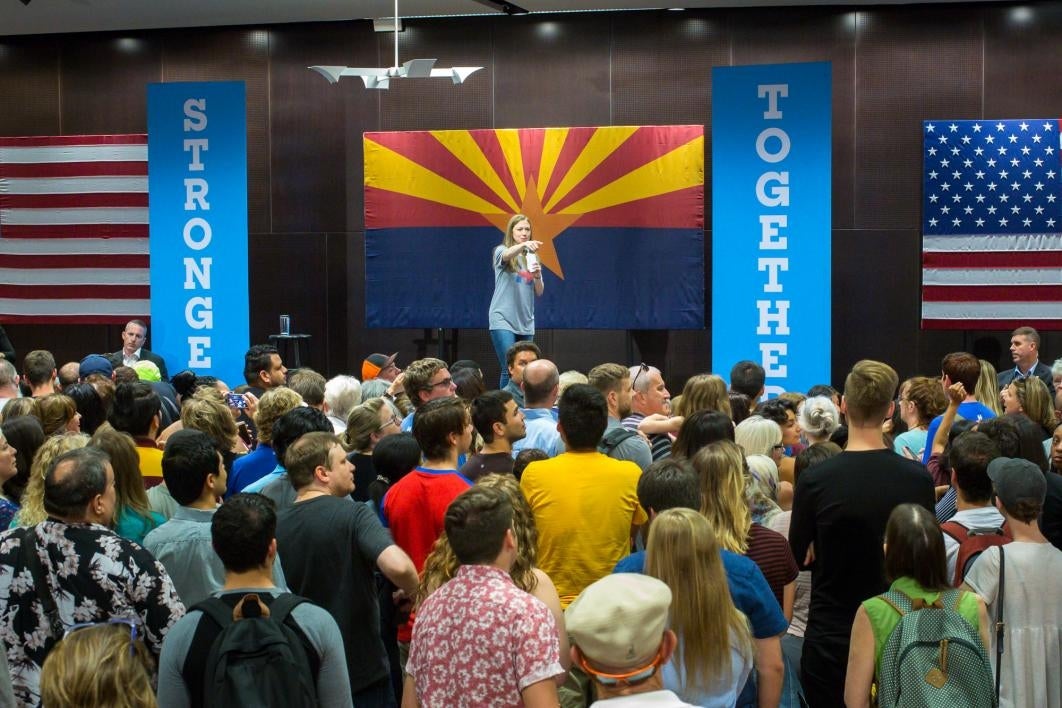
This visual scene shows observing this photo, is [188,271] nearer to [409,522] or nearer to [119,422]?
[119,422]

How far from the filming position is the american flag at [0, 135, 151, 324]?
1202 centimetres

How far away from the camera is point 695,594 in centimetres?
279

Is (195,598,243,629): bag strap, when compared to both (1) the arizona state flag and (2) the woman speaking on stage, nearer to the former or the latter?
(2) the woman speaking on stage

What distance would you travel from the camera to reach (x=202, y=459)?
11.5 ft

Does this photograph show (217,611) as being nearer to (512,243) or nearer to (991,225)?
(512,243)

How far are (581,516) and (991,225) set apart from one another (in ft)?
26.0

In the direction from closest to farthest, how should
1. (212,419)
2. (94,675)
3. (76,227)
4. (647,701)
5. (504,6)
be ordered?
(647,701) → (94,675) → (212,419) → (504,6) → (76,227)

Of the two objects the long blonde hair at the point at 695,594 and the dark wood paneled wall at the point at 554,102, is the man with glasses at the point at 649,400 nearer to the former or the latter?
the long blonde hair at the point at 695,594

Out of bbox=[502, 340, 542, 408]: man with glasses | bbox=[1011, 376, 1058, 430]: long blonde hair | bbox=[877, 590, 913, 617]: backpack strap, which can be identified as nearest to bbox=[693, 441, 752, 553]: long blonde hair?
bbox=[877, 590, 913, 617]: backpack strap

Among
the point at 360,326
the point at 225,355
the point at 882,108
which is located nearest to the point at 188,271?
the point at 225,355

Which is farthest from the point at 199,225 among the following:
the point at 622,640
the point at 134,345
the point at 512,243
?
the point at 622,640

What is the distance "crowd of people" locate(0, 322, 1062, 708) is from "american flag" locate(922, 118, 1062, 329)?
601 centimetres

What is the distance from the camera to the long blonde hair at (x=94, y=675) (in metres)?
2.39

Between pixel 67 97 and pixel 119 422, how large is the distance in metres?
8.69
